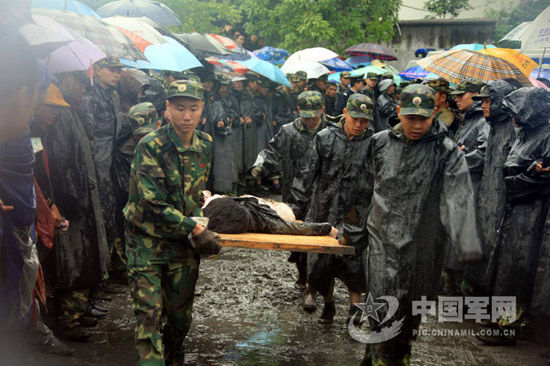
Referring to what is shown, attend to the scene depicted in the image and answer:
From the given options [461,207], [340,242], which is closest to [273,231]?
[340,242]

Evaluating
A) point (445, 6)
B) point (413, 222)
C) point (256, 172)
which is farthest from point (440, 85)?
point (445, 6)

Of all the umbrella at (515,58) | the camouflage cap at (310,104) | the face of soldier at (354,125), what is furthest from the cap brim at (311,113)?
the umbrella at (515,58)

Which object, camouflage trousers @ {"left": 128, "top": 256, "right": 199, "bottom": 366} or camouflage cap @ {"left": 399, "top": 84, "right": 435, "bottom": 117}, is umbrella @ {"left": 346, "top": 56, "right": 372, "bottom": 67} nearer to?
camouflage cap @ {"left": 399, "top": 84, "right": 435, "bottom": 117}

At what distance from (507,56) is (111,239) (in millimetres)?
6768

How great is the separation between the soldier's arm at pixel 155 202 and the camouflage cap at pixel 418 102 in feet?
5.99

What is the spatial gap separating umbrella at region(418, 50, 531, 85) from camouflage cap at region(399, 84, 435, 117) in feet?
12.9

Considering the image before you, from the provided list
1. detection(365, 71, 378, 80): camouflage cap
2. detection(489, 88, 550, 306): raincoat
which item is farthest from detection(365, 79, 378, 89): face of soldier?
detection(489, 88, 550, 306): raincoat

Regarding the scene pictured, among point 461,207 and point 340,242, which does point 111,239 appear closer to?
point 340,242

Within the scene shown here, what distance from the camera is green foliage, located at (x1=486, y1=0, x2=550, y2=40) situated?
96.4 feet

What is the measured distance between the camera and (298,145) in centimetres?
703

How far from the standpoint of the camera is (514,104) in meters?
5.59

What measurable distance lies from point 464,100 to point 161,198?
490 centimetres

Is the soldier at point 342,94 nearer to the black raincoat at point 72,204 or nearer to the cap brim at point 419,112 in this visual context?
the black raincoat at point 72,204

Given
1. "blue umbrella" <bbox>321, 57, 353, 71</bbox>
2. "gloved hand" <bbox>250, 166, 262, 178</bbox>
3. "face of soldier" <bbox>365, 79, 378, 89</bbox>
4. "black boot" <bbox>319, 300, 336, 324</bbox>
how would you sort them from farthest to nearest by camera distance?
1. "blue umbrella" <bbox>321, 57, 353, 71</bbox>
2. "face of soldier" <bbox>365, 79, 378, 89</bbox>
3. "gloved hand" <bbox>250, 166, 262, 178</bbox>
4. "black boot" <bbox>319, 300, 336, 324</bbox>
